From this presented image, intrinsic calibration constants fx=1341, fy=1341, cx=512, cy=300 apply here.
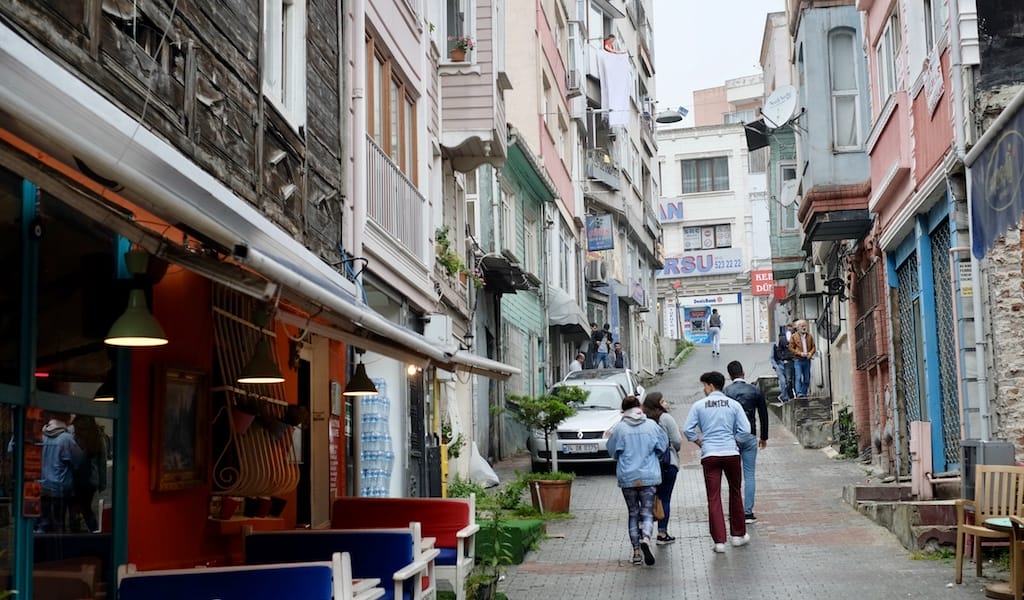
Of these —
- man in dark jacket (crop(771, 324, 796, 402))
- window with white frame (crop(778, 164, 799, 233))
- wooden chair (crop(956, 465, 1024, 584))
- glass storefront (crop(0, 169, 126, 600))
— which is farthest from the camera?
window with white frame (crop(778, 164, 799, 233))

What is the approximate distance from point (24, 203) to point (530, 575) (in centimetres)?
742

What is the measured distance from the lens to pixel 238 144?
1023 centimetres

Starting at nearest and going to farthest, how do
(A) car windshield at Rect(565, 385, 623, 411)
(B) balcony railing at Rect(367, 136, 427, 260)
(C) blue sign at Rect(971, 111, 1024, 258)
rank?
1. (C) blue sign at Rect(971, 111, 1024, 258)
2. (B) balcony railing at Rect(367, 136, 427, 260)
3. (A) car windshield at Rect(565, 385, 623, 411)

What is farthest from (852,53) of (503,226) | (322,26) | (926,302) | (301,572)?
(301,572)

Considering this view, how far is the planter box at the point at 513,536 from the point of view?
1298cm

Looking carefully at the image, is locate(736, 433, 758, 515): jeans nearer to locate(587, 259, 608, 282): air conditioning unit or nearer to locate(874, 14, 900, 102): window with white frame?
locate(874, 14, 900, 102): window with white frame

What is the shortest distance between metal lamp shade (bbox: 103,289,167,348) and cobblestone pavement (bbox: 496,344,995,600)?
18.2 feet

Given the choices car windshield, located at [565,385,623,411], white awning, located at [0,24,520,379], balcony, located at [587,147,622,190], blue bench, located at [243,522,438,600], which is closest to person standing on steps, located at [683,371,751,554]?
blue bench, located at [243,522,438,600]

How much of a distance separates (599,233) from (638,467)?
94.0ft

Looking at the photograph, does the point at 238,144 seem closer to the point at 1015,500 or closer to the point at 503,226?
the point at 1015,500

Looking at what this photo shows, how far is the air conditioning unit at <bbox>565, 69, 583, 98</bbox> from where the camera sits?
3838 cm

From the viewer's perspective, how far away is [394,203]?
633 inches

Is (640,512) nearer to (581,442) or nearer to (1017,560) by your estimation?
(1017,560)

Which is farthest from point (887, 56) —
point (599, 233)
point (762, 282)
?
point (762, 282)
